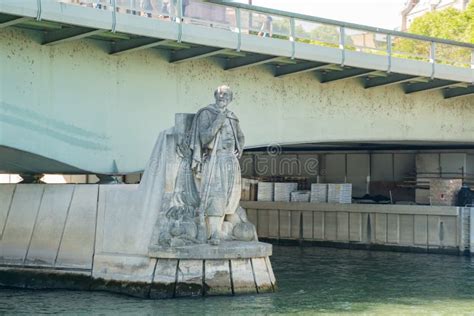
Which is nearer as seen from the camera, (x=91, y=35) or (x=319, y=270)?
(x=91, y=35)

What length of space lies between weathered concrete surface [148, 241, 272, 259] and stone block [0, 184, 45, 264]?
4.59m

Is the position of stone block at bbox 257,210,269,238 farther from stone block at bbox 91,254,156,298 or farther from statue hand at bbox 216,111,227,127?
statue hand at bbox 216,111,227,127

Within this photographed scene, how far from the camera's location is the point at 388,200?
47.1 metres

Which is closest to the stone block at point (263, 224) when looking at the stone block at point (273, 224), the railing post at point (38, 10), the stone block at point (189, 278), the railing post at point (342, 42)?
the stone block at point (273, 224)

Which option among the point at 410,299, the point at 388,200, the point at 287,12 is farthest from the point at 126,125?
the point at 388,200

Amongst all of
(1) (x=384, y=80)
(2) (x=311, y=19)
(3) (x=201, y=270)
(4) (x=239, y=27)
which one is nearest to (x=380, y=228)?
(1) (x=384, y=80)

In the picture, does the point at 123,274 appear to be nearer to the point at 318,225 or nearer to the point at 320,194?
the point at 318,225

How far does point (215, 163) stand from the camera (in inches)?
989

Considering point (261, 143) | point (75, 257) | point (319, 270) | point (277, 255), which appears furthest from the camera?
point (277, 255)

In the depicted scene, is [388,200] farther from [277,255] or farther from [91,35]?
[91,35]

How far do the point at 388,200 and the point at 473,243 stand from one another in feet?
22.2

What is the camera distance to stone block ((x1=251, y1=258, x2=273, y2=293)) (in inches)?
992

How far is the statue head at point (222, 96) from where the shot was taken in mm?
25047

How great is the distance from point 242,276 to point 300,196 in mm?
23114
